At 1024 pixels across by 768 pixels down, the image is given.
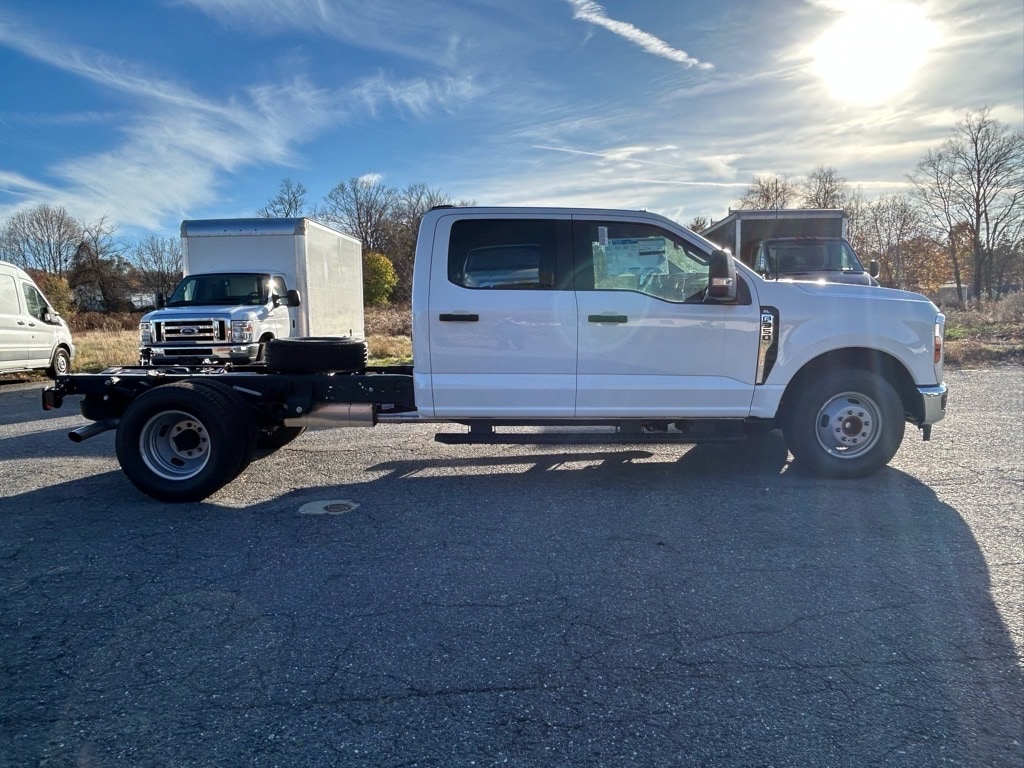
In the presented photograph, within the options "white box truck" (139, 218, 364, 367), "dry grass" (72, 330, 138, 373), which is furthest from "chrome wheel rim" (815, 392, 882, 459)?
"dry grass" (72, 330, 138, 373)

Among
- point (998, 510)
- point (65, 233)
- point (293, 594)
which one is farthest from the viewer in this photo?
point (65, 233)

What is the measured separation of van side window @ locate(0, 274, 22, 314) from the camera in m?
12.6

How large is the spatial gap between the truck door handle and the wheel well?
2.77 metres

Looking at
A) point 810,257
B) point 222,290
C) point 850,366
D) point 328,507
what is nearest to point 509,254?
point 328,507

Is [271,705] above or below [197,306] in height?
below

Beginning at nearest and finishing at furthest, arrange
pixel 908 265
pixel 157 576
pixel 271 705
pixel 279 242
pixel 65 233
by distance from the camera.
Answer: pixel 271 705, pixel 157 576, pixel 279 242, pixel 908 265, pixel 65 233

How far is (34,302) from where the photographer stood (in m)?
13.7

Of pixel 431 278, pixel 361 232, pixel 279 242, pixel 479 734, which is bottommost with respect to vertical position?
pixel 479 734

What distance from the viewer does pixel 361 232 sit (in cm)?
5453

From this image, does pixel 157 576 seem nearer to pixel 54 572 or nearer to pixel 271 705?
pixel 54 572

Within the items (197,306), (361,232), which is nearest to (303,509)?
(197,306)

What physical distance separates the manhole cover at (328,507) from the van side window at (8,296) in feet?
35.9

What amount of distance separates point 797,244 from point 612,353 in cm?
720

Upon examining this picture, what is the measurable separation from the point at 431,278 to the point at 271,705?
366 cm
